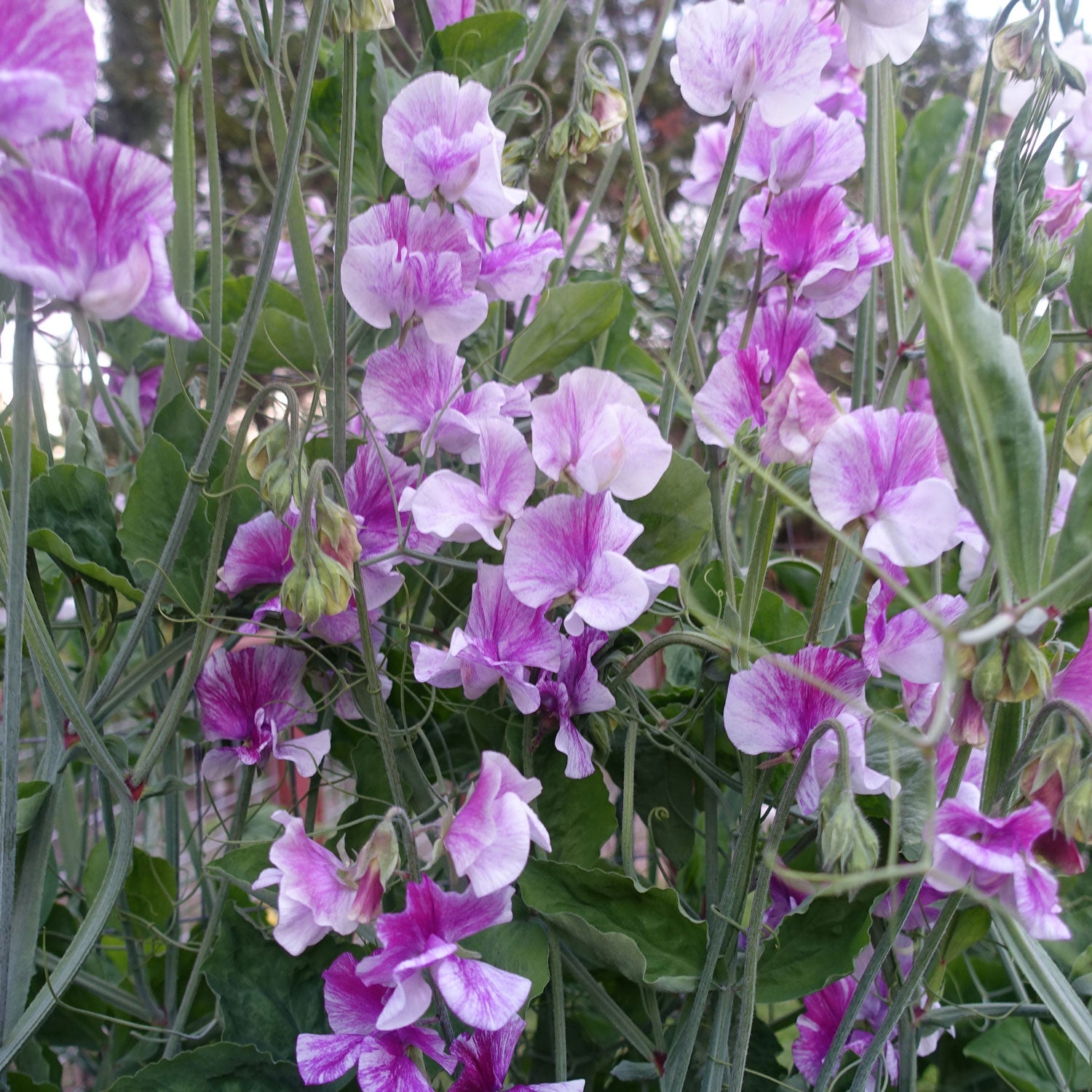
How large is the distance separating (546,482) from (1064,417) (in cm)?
26

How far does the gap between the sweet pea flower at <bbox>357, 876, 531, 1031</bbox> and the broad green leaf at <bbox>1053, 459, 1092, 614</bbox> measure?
10.7 inches

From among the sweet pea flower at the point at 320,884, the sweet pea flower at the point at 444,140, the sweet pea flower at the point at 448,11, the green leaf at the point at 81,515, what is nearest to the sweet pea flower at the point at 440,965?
the sweet pea flower at the point at 320,884

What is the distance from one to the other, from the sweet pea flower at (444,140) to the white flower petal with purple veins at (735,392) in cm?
14

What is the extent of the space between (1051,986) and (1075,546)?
0.72 feet

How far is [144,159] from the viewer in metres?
0.34

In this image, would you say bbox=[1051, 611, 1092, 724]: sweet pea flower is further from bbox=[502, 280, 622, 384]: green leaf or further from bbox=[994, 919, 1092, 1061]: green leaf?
bbox=[502, 280, 622, 384]: green leaf

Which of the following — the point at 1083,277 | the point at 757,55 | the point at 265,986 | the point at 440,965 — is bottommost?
the point at 265,986

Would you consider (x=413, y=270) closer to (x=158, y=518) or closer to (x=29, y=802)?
(x=158, y=518)

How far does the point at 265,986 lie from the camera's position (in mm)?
579

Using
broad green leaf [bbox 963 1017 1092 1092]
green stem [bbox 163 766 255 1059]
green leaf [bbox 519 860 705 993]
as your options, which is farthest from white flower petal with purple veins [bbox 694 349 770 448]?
broad green leaf [bbox 963 1017 1092 1092]

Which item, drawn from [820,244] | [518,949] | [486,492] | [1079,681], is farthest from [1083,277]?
[518,949]

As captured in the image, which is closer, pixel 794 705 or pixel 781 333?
pixel 794 705

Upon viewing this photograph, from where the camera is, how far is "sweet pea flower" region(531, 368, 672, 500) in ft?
1.47

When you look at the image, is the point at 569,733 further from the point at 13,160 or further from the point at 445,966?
the point at 13,160
